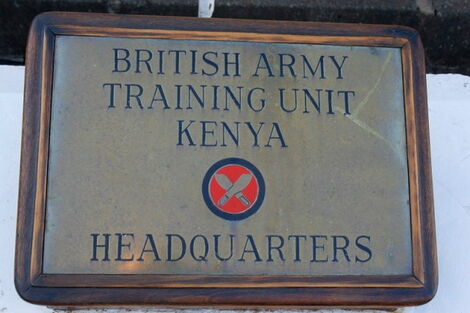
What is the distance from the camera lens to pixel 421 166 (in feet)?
4.86

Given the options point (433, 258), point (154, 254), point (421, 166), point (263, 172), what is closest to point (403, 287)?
point (433, 258)

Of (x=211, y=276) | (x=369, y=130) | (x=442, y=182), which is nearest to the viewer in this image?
(x=211, y=276)

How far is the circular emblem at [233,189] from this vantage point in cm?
144

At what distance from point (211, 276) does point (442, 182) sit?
1.86 ft

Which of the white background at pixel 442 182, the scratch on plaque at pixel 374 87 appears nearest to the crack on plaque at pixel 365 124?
the scratch on plaque at pixel 374 87

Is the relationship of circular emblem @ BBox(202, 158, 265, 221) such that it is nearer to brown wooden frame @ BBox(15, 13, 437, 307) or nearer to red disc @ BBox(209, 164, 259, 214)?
red disc @ BBox(209, 164, 259, 214)

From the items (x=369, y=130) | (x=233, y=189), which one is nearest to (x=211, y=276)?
(x=233, y=189)

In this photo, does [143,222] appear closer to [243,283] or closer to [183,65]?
[243,283]

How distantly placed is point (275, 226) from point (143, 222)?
255 millimetres

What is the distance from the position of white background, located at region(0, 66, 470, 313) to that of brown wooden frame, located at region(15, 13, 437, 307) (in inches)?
5.0

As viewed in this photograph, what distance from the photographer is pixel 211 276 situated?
140 centimetres

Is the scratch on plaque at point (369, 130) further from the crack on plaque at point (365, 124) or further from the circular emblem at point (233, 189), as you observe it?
the circular emblem at point (233, 189)

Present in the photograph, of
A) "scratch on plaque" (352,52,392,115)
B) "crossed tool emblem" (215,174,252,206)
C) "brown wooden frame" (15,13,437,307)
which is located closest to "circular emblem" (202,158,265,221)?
"crossed tool emblem" (215,174,252,206)

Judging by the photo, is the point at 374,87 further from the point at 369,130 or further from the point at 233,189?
the point at 233,189
